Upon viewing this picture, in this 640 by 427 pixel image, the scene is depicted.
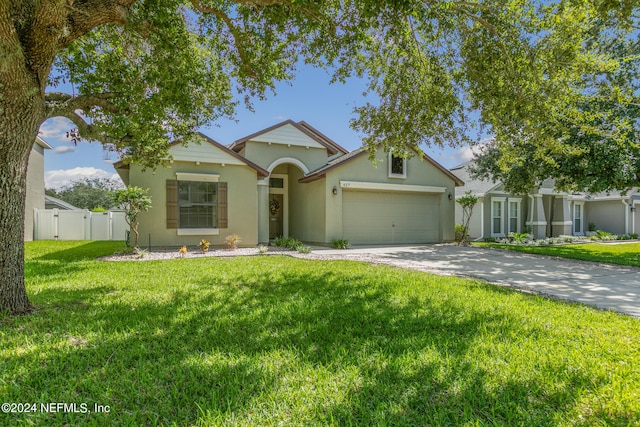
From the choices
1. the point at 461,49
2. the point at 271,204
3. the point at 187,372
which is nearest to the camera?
the point at 187,372

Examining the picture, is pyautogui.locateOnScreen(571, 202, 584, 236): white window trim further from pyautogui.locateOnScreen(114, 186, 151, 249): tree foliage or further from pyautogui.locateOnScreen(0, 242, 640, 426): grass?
pyautogui.locateOnScreen(114, 186, 151, 249): tree foliage

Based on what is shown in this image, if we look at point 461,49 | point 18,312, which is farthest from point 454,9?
point 18,312

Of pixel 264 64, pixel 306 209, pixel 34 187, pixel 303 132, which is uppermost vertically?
pixel 303 132

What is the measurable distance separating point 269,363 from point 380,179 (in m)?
13.1

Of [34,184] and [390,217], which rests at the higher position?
[34,184]

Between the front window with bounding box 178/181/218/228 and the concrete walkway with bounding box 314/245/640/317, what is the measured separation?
6.87 metres

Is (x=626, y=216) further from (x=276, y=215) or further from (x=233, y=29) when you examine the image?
(x=233, y=29)

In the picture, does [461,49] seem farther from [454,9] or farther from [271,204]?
[271,204]

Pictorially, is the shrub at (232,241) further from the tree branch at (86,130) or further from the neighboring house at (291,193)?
the tree branch at (86,130)

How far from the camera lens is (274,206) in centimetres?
1766

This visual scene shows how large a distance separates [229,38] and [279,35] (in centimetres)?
126

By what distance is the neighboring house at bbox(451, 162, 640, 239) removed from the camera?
1908 cm

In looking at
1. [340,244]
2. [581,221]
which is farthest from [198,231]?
[581,221]

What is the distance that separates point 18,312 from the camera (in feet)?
14.0
